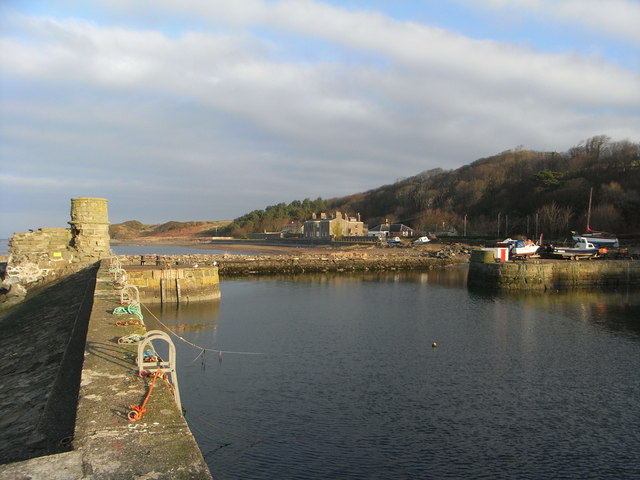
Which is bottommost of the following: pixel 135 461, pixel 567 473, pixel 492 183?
pixel 567 473

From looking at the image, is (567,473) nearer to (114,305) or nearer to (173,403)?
(173,403)

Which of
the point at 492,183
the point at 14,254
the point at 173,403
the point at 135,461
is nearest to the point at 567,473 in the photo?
the point at 173,403

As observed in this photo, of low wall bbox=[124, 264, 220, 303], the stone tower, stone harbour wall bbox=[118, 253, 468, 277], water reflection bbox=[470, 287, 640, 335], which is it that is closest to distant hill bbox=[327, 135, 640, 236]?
stone harbour wall bbox=[118, 253, 468, 277]

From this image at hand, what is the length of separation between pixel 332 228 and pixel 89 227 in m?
90.5

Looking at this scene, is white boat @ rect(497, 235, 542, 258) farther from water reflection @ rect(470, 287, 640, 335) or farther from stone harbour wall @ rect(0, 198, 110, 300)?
stone harbour wall @ rect(0, 198, 110, 300)

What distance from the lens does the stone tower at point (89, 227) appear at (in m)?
24.6

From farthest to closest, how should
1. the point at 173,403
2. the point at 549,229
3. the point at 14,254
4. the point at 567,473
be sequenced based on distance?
the point at 549,229 < the point at 14,254 < the point at 567,473 < the point at 173,403

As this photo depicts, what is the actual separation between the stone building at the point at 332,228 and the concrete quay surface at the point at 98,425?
101152 millimetres

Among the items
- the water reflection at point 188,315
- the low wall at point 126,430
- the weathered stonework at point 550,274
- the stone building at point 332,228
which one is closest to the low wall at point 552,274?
the weathered stonework at point 550,274

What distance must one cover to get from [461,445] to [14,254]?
73.1 ft

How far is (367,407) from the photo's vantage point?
12531 millimetres

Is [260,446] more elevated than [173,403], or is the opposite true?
[173,403]

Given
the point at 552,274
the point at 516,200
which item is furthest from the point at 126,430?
the point at 516,200

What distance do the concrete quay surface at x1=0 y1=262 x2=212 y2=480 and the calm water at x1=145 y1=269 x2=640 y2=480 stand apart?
3.44m
